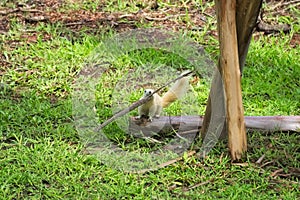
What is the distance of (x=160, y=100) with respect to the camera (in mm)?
4527

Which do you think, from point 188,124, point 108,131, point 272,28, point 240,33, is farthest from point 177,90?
point 272,28

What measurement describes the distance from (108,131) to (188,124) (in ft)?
1.99

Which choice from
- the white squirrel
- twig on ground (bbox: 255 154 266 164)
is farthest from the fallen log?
twig on ground (bbox: 255 154 266 164)

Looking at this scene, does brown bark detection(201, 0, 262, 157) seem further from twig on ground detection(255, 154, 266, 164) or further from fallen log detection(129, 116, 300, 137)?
twig on ground detection(255, 154, 266, 164)

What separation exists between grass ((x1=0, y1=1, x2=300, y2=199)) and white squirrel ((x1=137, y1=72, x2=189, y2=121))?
245 millimetres

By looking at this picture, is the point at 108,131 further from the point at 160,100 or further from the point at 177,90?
the point at 177,90

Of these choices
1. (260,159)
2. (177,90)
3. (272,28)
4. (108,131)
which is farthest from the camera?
(272,28)

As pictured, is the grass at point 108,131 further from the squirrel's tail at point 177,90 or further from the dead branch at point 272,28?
the squirrel's tail at point 177,90

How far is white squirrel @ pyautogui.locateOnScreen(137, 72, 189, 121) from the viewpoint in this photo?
4.43 metres

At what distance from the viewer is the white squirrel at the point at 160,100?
4426 mm

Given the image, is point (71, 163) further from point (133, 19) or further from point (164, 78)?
point (133, 19)

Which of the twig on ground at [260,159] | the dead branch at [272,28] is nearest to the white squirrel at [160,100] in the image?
the twig on ground at [260,159]

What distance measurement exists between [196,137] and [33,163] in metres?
1.18

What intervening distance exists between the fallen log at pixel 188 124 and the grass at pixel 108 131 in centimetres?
7
